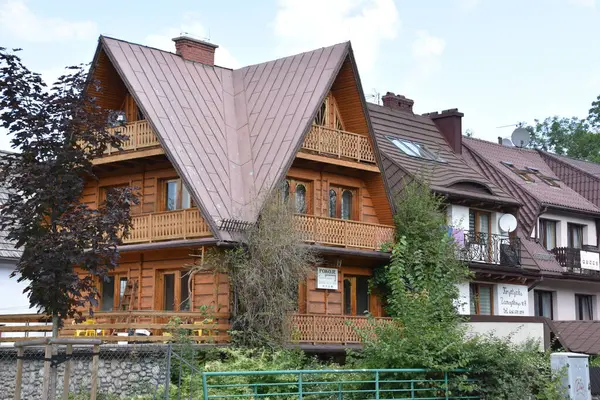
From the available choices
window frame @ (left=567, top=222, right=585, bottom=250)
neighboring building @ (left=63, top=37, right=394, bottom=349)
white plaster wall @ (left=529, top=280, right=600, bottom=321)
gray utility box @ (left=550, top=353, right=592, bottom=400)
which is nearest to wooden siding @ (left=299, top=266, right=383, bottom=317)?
neighboring building @ (left=63, top=37, right=394, bottom=349)

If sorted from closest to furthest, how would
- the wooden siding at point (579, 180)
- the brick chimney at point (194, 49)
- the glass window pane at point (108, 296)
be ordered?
the glass window pane at point (108, 296), the brick chimney at point (194, 49), the wooden siding at point (579, 180)

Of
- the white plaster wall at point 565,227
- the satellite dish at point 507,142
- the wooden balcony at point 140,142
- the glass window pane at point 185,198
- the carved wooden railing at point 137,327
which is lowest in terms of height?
the carved wooden railing at point 137,327

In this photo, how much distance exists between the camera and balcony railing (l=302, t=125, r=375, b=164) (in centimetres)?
2955

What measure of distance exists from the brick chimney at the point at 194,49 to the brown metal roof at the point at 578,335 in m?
14.3

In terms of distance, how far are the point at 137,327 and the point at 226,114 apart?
29.7ft

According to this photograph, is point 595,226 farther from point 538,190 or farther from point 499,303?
point 499,303

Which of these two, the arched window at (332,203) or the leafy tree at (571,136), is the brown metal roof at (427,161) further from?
the leafy tree at (571,136)

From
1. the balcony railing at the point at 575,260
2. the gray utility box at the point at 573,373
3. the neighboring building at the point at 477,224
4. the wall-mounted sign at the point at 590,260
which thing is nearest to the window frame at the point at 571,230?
the wall-mounted sign at the point at 590,260

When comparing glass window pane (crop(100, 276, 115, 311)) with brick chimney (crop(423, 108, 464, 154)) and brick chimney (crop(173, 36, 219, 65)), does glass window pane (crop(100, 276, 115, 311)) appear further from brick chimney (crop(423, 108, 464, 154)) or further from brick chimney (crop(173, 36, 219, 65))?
brick chimney (crop(423, 108, 464, 154))

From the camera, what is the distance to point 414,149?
3669 cm

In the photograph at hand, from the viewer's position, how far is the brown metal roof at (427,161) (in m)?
33.5

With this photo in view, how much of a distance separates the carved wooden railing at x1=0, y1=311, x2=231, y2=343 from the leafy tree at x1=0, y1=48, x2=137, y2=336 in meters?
7.43

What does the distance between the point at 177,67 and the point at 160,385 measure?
1208 centimetres

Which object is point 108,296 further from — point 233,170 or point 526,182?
point 526,182
